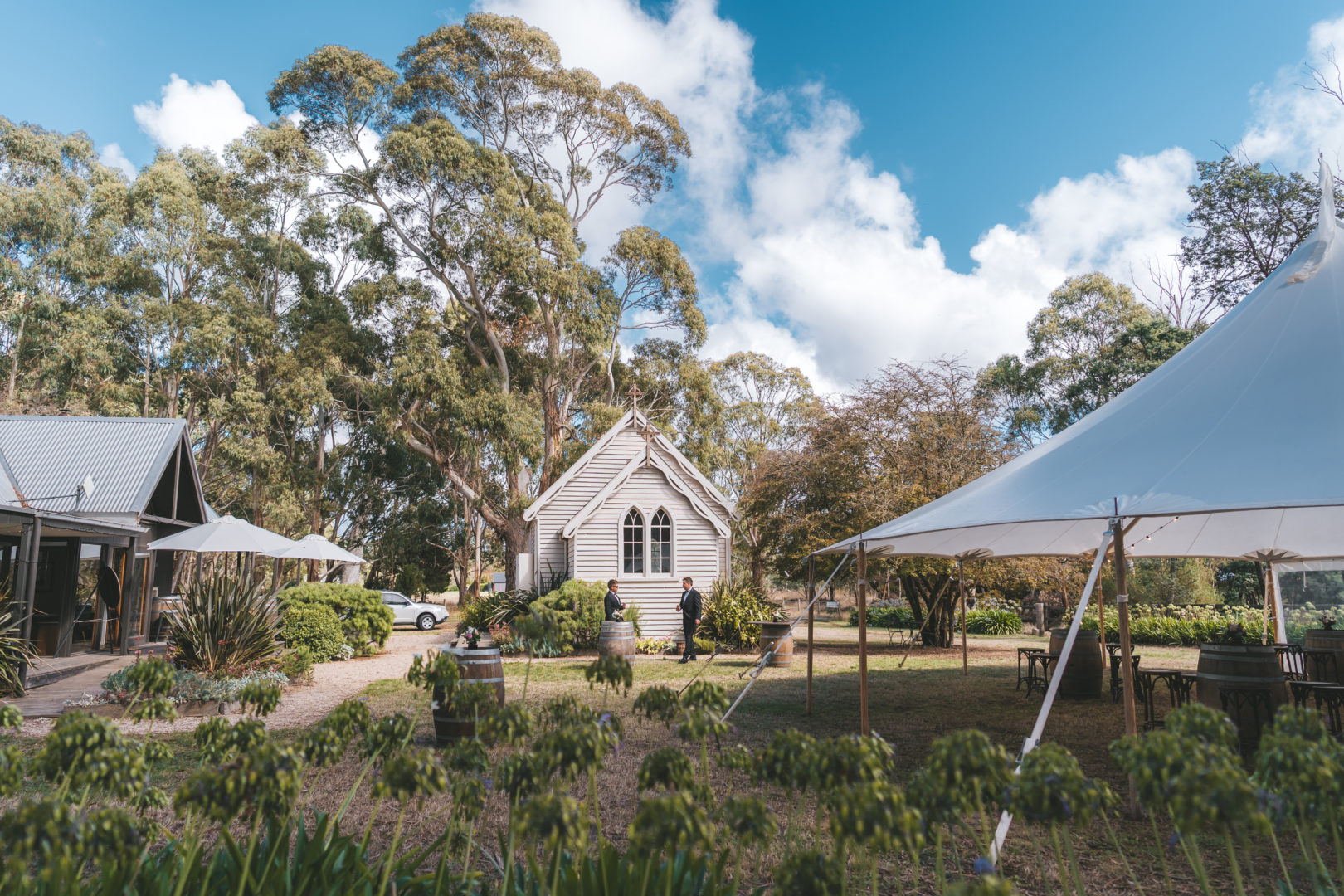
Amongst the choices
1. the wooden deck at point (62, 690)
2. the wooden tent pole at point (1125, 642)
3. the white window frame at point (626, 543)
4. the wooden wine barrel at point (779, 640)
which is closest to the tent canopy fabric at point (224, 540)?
the wooden deck at point (62, 690)

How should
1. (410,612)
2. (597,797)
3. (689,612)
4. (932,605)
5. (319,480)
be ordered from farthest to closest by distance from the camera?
(319,480)
(410,612)
(932,605)
(689,612)
(597,797)

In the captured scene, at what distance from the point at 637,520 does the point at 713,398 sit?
11.0m

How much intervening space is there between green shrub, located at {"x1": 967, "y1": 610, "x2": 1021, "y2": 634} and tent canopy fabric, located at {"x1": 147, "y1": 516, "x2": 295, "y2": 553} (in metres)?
21.5

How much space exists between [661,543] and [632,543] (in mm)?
729

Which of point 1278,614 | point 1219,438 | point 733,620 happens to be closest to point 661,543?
point 733,620

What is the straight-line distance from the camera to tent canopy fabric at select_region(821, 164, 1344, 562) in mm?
5281

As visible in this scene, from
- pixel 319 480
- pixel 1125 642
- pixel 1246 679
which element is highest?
pixel 319 480

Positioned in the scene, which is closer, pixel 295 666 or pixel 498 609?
pixel 295 666

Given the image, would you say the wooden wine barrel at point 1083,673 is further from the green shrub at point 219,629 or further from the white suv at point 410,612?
the white suv at point 410,612

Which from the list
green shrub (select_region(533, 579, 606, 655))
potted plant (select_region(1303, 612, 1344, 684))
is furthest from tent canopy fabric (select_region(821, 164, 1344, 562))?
green shrub (select_region(533, 579, 606, 655))

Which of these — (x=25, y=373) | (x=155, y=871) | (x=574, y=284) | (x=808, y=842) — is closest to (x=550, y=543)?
(x=574, y=284)

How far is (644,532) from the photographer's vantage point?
19031 mm

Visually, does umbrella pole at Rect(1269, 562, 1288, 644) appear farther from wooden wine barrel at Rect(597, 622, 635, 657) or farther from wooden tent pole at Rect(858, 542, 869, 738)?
wooden wine barrel at Rect(597, 622, 635, 657)

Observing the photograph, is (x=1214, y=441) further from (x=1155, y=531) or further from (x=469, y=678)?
(x=469, y=678)
